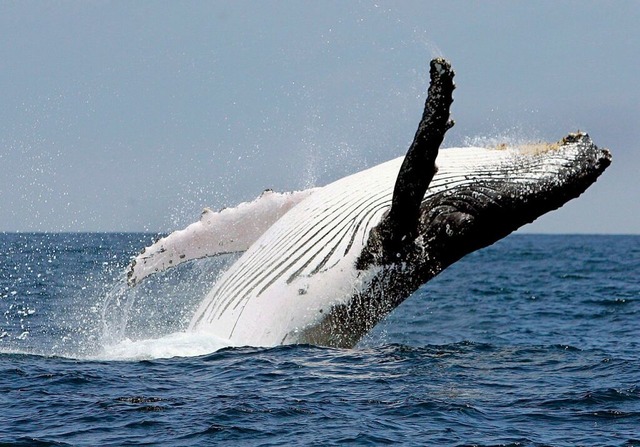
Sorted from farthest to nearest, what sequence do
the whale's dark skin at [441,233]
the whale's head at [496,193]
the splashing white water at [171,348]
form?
the splashing white water at [171,348] → the whale's head at [496,193] → the whale's dark skin at [441,233]

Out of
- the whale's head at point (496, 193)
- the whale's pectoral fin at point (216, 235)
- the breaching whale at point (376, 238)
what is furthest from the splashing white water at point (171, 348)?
the whale's head at point (496, 193)

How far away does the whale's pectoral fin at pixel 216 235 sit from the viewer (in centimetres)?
1260

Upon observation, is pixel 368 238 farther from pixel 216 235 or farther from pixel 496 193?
pixel 216 235

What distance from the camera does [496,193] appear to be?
11.4m

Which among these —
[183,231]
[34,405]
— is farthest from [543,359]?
[34,405]

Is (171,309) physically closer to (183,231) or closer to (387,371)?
(183,231)

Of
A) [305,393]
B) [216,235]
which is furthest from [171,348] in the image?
[305,393]

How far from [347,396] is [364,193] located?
9.18 ft

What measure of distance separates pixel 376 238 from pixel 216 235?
2.69 m

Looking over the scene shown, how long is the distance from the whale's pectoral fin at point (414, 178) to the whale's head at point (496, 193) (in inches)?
16.3

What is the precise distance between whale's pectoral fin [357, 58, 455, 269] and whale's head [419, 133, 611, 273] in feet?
1.36

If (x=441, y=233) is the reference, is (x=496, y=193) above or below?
above

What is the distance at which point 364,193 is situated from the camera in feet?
38.2

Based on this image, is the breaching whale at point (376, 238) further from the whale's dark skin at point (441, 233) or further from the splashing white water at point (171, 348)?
the splashing white water at point (171, 348)
